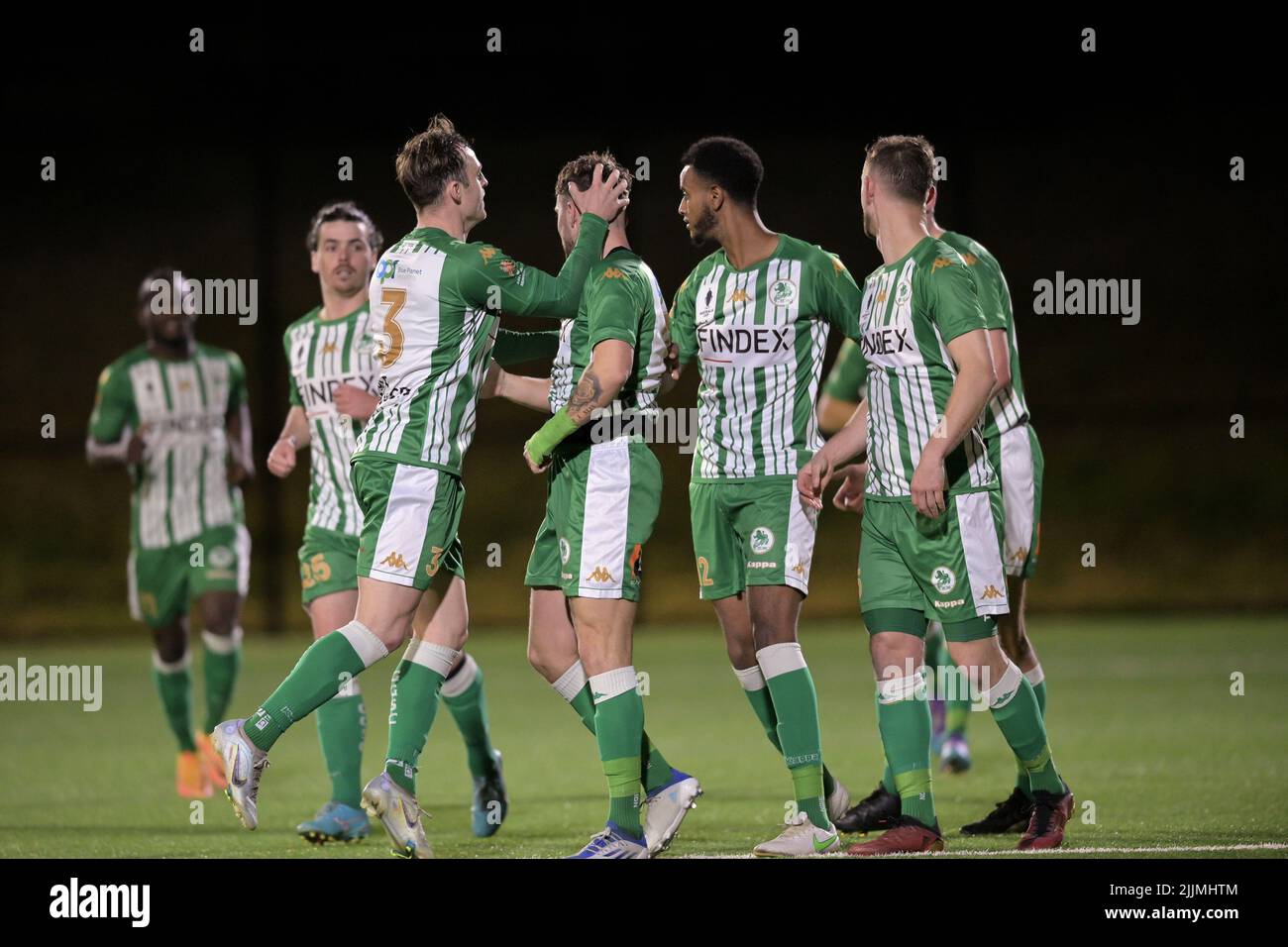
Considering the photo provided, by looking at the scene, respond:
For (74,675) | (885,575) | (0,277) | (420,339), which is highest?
(0,277)

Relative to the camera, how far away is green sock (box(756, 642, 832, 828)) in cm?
461

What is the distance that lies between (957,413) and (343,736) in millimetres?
2610

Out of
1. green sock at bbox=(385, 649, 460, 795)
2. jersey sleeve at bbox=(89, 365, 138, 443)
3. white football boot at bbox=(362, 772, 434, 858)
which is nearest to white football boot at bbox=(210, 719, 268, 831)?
white football boot at bbox=(362, 772, 434, 858)

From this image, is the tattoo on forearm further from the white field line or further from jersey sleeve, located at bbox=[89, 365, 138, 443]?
jersey sleeve, located at bbox=[89, 365, 138, 443]

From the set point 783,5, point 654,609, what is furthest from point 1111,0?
point 654,609

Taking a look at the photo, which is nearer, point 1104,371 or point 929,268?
point 929,268

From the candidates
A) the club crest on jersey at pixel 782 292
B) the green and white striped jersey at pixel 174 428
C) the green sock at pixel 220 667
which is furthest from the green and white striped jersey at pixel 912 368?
the green and white striped jersey at pixel 174 428

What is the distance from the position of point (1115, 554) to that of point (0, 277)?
1078cm

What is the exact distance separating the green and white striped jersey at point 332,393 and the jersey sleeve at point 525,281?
1.30 m

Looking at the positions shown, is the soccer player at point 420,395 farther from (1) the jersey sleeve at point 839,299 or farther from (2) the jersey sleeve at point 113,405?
(2) the jersey sleeve at point 113,405

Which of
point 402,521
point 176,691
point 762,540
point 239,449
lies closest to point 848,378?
point 762,540

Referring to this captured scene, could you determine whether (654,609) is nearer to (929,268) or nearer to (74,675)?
(74,675)

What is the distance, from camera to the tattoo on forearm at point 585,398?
171 inches

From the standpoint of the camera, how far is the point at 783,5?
1348 cm
